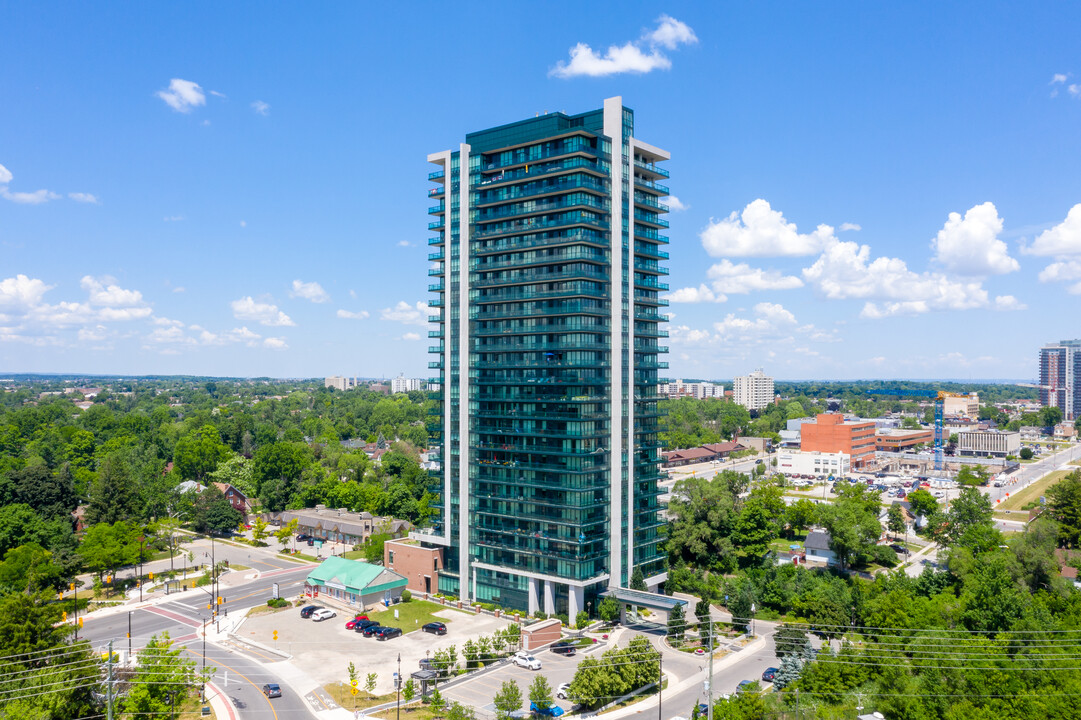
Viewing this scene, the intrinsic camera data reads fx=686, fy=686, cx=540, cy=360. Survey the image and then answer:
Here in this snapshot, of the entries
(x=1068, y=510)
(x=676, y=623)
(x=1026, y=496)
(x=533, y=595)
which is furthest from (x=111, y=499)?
(x=1026, y=496)

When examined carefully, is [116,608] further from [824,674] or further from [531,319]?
[824,674]

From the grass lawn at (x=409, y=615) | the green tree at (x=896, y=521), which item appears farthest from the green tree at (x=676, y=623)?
the green tree at (x=896, y=521)

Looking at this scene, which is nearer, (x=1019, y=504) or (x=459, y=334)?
(x=459, y=334)

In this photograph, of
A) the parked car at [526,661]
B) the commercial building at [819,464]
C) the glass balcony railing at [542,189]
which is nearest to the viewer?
the parked car at [526,661]

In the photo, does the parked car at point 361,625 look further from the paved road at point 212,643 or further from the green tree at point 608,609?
the green tree at point 608,609

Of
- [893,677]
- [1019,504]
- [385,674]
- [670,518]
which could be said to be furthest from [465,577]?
[1019,504]
